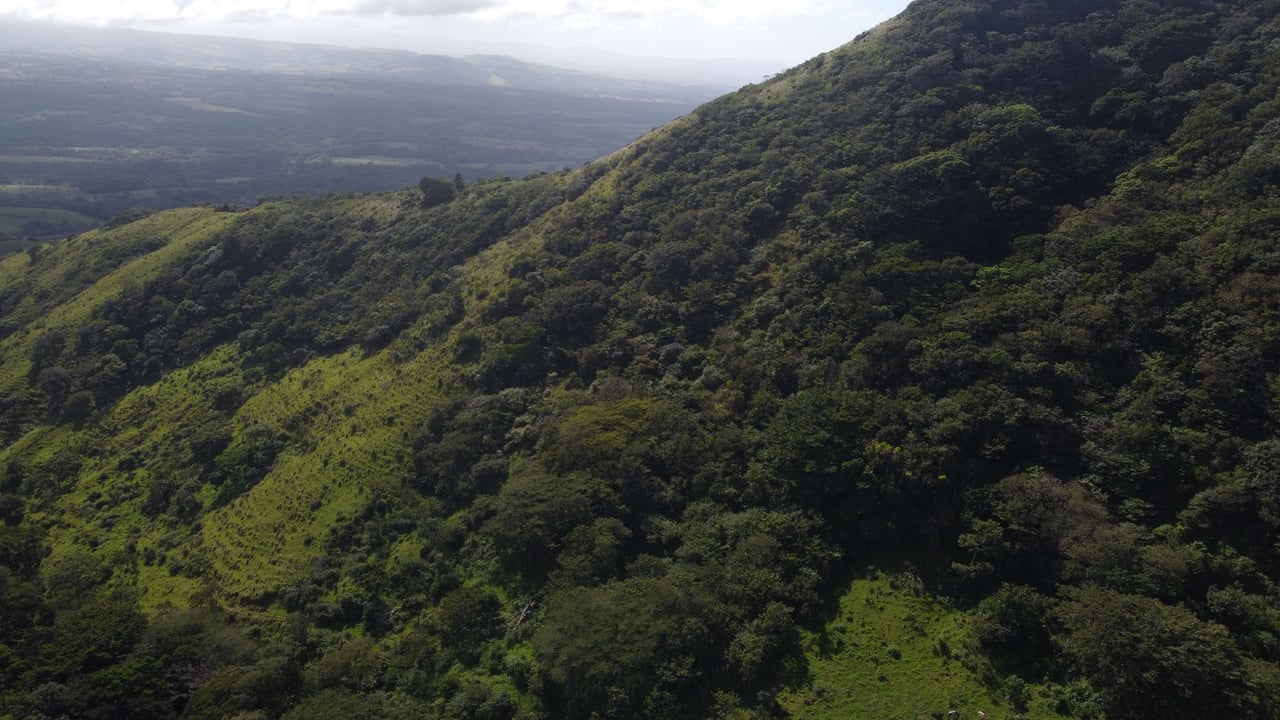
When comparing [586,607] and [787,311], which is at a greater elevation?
[787,311]

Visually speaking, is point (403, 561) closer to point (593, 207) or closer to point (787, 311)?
point (787, 311)

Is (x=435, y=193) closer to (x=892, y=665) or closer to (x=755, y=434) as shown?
(x=755, y=434)

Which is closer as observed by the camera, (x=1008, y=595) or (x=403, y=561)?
(x=1008, y=595)

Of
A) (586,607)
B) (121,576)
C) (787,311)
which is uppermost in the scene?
(787,311)

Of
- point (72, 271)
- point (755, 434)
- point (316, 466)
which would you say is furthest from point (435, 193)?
point (755, 434)

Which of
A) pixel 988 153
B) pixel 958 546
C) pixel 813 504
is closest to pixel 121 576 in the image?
pixel 813 504

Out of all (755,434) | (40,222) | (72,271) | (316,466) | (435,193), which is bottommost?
(40,222)
